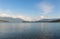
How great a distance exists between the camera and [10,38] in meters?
3.07

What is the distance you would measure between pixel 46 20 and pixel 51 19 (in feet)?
0.65

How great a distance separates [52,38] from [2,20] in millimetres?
2047

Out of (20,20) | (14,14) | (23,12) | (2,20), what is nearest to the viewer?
(2,20)

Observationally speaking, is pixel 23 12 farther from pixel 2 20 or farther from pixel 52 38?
pixel 52 38

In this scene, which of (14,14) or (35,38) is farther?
(14,14)

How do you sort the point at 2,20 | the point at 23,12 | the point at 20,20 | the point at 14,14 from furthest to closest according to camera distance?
the point at 23,12 < the point at 14,14 < the point at 20,20 < the point at 2,20

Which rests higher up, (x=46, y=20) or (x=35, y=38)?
(x=46, y=20)

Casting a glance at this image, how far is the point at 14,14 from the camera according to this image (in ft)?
11.5

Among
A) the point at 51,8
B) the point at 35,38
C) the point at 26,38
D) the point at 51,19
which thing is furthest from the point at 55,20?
the point at 26,38

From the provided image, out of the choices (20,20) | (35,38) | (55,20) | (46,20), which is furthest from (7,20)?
(55,20)

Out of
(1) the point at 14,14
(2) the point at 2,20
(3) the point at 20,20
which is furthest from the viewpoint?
(1) the point at 14,14

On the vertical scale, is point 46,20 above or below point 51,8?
below

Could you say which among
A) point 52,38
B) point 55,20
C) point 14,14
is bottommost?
point 52,38

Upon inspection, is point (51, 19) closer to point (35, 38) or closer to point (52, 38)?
point (52, 38)
